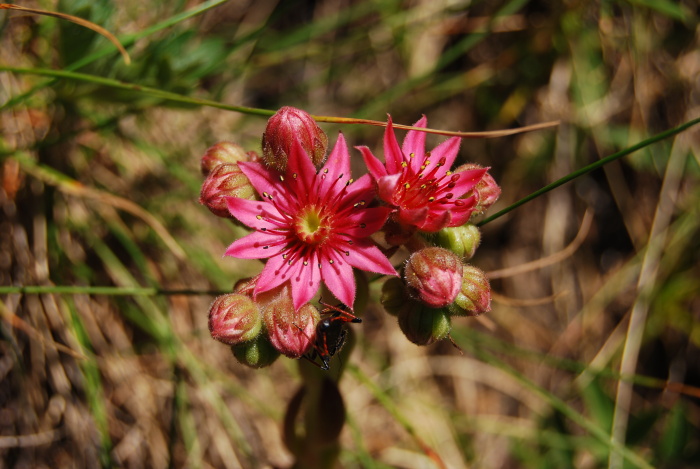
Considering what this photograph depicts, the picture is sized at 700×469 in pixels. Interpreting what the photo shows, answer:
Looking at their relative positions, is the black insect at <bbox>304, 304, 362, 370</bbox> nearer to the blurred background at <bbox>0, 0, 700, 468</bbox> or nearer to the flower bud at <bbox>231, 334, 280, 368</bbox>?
the flower bud at <bbox>231, 334, 280, 368</bbox>

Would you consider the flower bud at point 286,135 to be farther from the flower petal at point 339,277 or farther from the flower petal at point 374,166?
the flower petal at point 339,277

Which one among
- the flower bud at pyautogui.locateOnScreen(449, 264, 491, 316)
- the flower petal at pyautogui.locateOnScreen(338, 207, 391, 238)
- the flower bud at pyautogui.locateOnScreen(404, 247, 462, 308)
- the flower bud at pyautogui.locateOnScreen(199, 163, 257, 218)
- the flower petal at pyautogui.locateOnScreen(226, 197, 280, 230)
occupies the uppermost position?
the flower bud at pyautogui.locateOnScreen(199, 163, 257, 218)

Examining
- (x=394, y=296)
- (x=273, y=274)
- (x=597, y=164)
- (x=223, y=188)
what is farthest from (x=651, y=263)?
(x=223, y=188)

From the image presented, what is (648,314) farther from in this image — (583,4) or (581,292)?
(583,4)

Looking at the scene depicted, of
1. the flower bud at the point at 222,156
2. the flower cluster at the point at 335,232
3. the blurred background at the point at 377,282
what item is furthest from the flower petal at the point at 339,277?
the blurred background at the point at 377,282

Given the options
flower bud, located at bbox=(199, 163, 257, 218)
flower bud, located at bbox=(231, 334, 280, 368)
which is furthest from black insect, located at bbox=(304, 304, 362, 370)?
flower bud, located at bbox=(199, 163, 257, 218)

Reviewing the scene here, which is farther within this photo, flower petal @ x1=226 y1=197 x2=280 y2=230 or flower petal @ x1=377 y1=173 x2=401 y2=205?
flower petal @ x1=226 y1=197 x2=280 y2=230

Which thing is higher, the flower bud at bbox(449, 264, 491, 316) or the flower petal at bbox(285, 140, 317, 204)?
the flower petal at bbox(285, 140, 317, 204)

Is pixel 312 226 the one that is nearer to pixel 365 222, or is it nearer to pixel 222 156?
pixel 365 222
